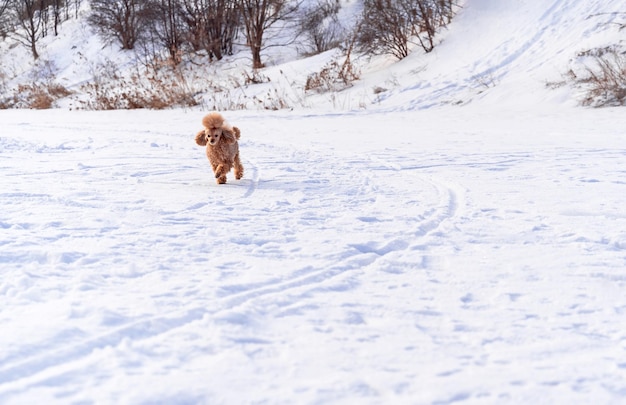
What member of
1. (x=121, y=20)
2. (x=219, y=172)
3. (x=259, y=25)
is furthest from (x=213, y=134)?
(x=121, y=20)

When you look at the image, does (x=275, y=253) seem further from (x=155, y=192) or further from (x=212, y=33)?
(x=212, y=33)

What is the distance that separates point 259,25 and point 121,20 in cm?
1083

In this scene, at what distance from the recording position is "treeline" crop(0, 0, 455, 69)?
65.8 ft

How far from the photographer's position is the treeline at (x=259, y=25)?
20.1 meters

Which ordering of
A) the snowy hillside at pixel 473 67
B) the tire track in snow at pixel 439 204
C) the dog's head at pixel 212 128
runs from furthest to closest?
the snowy hillside at pixel 473 67
the dog's head at pixel 212 128
the tire track in snow at pixel 439 204

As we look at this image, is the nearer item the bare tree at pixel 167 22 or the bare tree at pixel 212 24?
the bare tree at pixel 212 24

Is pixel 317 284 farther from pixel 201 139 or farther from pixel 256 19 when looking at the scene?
pixel 256 19

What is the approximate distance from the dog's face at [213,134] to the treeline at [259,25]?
1442 centimetres

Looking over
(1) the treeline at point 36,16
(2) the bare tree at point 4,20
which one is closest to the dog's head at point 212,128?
(1) the treeline at point 36,16

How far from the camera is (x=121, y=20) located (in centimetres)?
3128

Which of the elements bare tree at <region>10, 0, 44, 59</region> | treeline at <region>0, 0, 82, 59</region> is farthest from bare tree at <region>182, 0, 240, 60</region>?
treeline at <region>0, 0, 82, 59</region>

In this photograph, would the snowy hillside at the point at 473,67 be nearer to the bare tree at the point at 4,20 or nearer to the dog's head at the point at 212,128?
the dog's head at the point at 212,128

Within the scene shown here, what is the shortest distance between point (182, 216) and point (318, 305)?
201cm

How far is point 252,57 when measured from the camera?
A: 2567 centimetres
